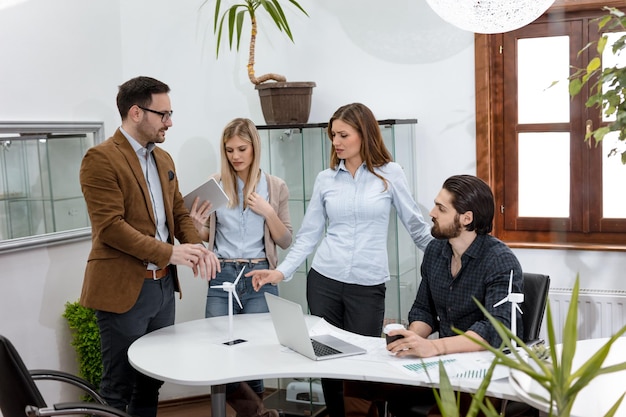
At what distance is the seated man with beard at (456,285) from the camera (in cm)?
246

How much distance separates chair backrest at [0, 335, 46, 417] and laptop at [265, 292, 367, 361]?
0.83 meters

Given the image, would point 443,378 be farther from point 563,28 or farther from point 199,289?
point 199,289

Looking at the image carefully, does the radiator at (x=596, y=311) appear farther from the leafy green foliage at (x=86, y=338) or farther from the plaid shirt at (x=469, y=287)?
the leafy green foliage at (x=86, y=338)

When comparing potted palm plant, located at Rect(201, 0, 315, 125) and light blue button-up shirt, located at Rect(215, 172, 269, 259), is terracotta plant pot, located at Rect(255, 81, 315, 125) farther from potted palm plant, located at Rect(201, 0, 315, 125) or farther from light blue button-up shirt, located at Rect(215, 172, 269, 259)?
light blue button-up shirt, located at Rect(215, 172, 269, 259)

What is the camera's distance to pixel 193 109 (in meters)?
4.52

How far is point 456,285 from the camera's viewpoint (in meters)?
2.69

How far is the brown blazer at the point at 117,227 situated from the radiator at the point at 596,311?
6.73 feet

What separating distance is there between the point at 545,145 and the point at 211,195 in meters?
1.82

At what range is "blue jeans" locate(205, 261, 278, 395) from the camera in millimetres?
3334

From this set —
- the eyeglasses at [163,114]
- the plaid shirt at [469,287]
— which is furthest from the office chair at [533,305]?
the eyeglasses at [163,114]

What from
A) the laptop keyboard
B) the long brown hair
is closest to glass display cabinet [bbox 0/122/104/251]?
the long brown hair

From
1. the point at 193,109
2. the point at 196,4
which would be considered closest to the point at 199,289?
the point at 193,109

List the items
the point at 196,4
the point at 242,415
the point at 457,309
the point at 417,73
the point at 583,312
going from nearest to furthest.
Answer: the point at 457,309 < the point at 242,415 < the point at 583,312 < the point at 417,73 < the point at 196,4

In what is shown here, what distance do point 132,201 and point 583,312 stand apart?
90.8 inches
